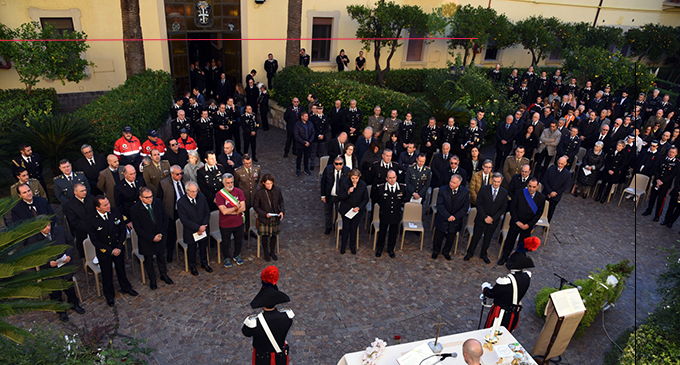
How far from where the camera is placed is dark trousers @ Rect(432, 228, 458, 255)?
8.35 meters

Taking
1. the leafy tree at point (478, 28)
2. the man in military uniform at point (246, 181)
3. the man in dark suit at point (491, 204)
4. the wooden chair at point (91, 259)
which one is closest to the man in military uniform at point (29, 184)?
the wooden chair at point (91, 259)

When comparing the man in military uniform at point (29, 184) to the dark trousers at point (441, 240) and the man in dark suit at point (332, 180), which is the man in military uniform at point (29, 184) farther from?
the dark trousers at point (441, 240)

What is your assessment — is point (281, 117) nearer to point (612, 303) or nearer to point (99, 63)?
point (99, 63)

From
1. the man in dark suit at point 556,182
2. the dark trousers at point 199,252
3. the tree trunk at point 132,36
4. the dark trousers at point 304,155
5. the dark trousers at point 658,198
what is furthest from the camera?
the tree trunk at point 132,36

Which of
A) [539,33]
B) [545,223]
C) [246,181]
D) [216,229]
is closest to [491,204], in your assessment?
[545,223]

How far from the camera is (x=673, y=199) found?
10227 millimetres

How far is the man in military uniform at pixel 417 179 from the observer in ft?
29.5

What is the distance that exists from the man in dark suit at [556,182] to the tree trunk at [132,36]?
1278 centimetres

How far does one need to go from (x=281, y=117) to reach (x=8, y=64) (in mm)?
8407

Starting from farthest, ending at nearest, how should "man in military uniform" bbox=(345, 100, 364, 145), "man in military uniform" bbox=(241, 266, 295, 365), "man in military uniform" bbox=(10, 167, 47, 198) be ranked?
"man in military uniform" bbox=(345, 100, 364, 145)
"man in military uniform" bbox=(10, 167, 47, 198)
"man in military uniform" bbox=(241, 266, 295, 365)

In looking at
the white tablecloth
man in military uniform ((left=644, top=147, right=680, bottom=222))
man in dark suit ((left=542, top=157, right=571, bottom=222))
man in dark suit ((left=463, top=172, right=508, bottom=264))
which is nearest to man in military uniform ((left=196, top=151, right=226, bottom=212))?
the white tablecloth

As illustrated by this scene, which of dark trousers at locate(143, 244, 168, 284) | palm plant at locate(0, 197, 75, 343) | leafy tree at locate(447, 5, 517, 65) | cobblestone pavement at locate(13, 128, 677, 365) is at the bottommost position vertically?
cobblestone pavement at locate(13, 128, 677, 365)

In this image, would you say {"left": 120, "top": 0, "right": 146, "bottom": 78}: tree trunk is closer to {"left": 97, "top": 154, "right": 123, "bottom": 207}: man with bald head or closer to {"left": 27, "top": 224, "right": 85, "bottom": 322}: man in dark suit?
{"left": 97, "top": 154, "right": 123, "bottom": 207}: man with bald head

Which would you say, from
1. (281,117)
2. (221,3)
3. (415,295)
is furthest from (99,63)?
(415,295)
